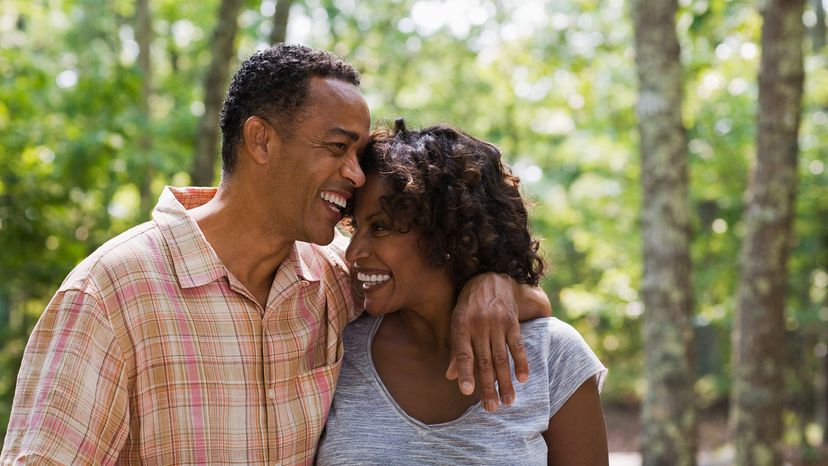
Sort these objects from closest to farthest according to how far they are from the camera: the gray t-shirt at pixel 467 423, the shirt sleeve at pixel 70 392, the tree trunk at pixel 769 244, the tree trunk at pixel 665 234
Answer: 1. the shirt sleeve at pixel 70 392
2. the gray t-shirt at pixel 467 423
3. the tree trunk at pixel 665 234
4. the tree trunk at pixel 769 244

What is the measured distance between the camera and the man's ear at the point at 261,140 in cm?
273

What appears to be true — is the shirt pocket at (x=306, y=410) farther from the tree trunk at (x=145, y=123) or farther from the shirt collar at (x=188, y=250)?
the tree trunk at (x=145, y=123)

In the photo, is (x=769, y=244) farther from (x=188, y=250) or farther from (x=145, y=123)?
(x=145, y=123)

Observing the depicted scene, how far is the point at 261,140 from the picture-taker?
108 inches

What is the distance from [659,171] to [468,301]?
11.6 feet

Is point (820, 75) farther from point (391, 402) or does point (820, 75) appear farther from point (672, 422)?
point (391, 402)

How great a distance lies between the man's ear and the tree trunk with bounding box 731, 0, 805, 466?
189 inches

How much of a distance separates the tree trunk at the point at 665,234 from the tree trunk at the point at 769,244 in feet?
3.10

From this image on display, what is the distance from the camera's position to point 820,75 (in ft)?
39.2

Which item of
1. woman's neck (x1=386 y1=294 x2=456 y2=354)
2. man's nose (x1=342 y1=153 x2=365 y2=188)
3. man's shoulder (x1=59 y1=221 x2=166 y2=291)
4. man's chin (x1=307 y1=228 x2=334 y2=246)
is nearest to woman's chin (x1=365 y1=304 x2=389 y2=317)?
woman's neck (x1=386 y1=294 x2=456 y2=354)

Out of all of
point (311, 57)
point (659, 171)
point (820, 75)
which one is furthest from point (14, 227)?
point (820, 75)

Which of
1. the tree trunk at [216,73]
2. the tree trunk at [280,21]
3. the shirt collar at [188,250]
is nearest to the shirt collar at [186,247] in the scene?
the shirt collar at [188,250]

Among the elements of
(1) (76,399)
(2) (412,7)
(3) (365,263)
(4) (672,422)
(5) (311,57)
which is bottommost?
(4) (672,422)

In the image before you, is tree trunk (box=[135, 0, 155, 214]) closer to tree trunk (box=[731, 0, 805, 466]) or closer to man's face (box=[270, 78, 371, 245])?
tree trunk (box=[731, 0, 805, 466])
